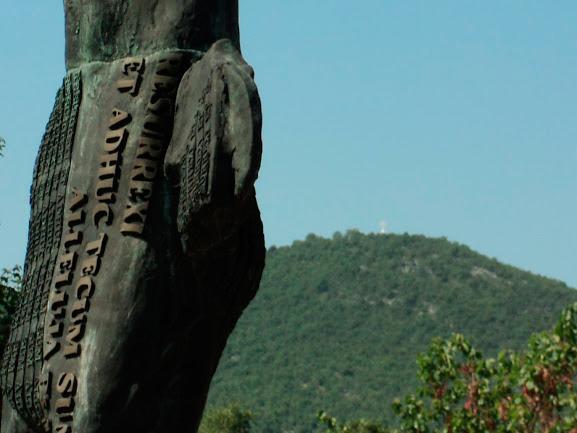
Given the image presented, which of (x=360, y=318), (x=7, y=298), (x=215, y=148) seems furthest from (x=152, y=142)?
(x=360, y=318)

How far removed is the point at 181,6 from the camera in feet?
17.2

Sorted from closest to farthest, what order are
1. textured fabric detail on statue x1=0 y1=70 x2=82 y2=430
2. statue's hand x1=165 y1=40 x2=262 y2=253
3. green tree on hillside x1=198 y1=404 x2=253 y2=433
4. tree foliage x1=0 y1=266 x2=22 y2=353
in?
1. statue's hand x1=165 y1=40 x2=262 y2=253
2. textured fabric detail on statue x1=0 y1=70 x2=82 y2=430
3. tree foliage x1=0 y1=266 x2=22 y2=353
4. green tree on hillside x1=198 y1=404 x2=253 y2=433

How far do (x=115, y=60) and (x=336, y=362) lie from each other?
91.6 m

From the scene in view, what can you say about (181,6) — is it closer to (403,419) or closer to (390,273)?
(403,419)

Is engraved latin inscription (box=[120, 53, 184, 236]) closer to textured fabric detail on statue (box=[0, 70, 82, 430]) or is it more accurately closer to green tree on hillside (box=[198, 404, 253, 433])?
textured fabric detail on statue (box=[0, 70, 82, 430])

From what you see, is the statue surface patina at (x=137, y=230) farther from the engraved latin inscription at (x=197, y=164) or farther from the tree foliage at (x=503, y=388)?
the tree foliage at (x=503, y=388)

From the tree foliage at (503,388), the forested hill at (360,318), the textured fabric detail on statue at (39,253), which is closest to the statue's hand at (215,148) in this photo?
the textured fabric detail on statue at (39,253)

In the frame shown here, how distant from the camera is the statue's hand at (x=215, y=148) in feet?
15.5

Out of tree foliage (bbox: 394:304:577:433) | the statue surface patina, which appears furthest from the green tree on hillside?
the statue surface patina

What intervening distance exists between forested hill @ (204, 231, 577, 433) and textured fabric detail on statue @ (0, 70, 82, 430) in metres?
76.2

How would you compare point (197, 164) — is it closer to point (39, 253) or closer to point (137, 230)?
point (137, 230)

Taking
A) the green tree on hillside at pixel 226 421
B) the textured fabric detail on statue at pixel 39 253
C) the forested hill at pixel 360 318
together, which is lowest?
the textured fabric detail on statue at pixel 39 253

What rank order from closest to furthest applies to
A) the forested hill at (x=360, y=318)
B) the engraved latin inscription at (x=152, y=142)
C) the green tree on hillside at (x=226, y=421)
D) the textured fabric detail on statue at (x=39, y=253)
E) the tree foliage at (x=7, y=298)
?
1. the engraved latin inscription at (x=152, y=142)
2. the textured fabric detail on statue at (x=39, y=253)
3. the tree foliage at (x=7, y=298)
4. the green tree on hillside at (x=226, y=421)
5. the forested hill at (x=360, y=318)

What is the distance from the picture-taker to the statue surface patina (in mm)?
4918
